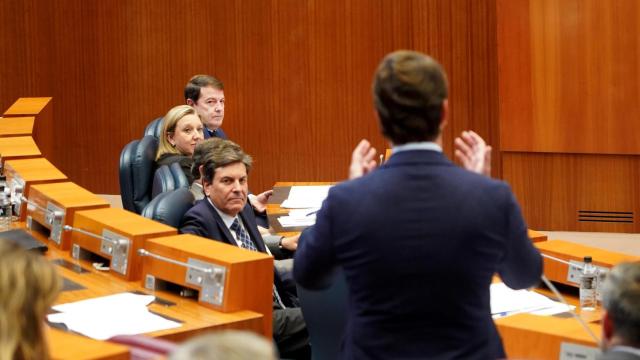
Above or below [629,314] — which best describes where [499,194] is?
above

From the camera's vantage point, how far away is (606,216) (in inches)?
289

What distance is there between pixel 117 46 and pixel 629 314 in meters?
7.61

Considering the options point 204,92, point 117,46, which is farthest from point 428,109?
point 117,46

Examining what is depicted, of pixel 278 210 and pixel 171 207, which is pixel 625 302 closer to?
pixel 171 207

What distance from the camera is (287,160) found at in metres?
8.38

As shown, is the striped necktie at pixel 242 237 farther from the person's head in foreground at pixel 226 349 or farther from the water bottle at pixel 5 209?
the person's head in foreground at pixel 226 349

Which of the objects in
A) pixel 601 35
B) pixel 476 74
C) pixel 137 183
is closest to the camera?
pixel 137 183

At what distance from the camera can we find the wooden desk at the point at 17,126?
6.43 metres

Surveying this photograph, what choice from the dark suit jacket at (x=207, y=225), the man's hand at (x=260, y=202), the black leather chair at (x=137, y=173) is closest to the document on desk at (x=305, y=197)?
the man's hand at (x=260, y=202)

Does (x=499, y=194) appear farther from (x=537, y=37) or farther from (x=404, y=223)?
(x=537, y=37)

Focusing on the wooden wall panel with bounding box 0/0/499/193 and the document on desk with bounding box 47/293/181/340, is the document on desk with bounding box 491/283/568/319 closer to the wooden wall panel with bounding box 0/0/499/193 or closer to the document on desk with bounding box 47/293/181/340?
the document on desk with bounding box 47/293/181/340

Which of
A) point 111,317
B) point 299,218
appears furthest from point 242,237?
point 299,218

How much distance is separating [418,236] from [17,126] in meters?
5.16

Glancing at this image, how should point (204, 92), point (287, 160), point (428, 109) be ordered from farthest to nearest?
point (287, 160) → point (204, 92) → point (428, 109)
